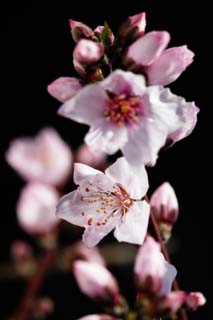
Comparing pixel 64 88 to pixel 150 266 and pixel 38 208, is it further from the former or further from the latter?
pixel 38 208

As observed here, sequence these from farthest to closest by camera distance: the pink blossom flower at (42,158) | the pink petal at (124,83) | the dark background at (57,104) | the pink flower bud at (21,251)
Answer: the dark background at (57,104)
the pink blossom flower at (42,158)
the pink flower bud at (21,251)
the pink petal at (124,83)

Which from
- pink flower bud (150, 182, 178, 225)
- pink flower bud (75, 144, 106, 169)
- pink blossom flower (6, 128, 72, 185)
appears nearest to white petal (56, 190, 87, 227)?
pink flower bud (150, 182, 178, 225)

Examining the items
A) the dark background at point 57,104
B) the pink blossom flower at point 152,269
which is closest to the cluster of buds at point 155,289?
the pink blossom flower at point 152,269

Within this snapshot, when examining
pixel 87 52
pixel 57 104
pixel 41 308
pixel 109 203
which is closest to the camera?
pixel 87 52

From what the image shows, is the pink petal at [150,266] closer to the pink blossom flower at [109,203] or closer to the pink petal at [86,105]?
the pink blossom flower at [109,203]

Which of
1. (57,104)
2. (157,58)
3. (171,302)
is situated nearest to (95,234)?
(171,302)
